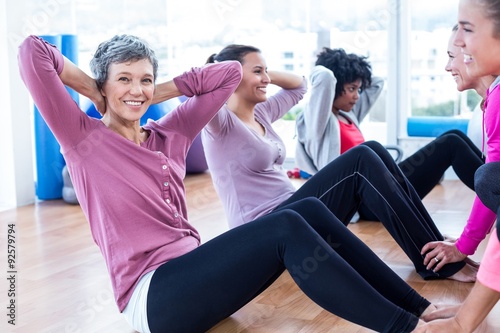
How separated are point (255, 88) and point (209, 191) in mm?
2318

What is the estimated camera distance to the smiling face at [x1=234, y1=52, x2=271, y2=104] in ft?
8.89

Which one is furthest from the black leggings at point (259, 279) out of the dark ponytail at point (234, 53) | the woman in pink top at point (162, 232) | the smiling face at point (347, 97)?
the smiling face at point (347, 97)

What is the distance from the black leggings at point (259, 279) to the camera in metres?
1.78

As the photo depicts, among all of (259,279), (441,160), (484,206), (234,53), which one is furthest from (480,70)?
(441,160)

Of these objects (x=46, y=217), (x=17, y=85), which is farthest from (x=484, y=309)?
(x=17, y=85)

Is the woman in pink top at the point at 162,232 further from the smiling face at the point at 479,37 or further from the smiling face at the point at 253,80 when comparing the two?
the smiling face at the point at 479,37

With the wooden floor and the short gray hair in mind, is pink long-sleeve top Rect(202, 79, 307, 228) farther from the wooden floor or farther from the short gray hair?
the short gray hair

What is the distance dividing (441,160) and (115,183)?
168cm

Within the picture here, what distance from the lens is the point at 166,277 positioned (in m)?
1.88

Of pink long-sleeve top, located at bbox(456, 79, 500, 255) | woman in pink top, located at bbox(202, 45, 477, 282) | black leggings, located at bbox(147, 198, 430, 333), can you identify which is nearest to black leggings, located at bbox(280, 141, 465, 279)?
woman in pink top, located at bbox(202, 45, 477, 282)

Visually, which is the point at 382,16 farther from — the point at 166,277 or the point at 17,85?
the point at 166,277

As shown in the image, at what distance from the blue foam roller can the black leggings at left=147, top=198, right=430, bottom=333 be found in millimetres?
3528

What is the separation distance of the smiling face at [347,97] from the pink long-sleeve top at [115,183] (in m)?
1.76

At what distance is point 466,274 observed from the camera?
2.65 meters
